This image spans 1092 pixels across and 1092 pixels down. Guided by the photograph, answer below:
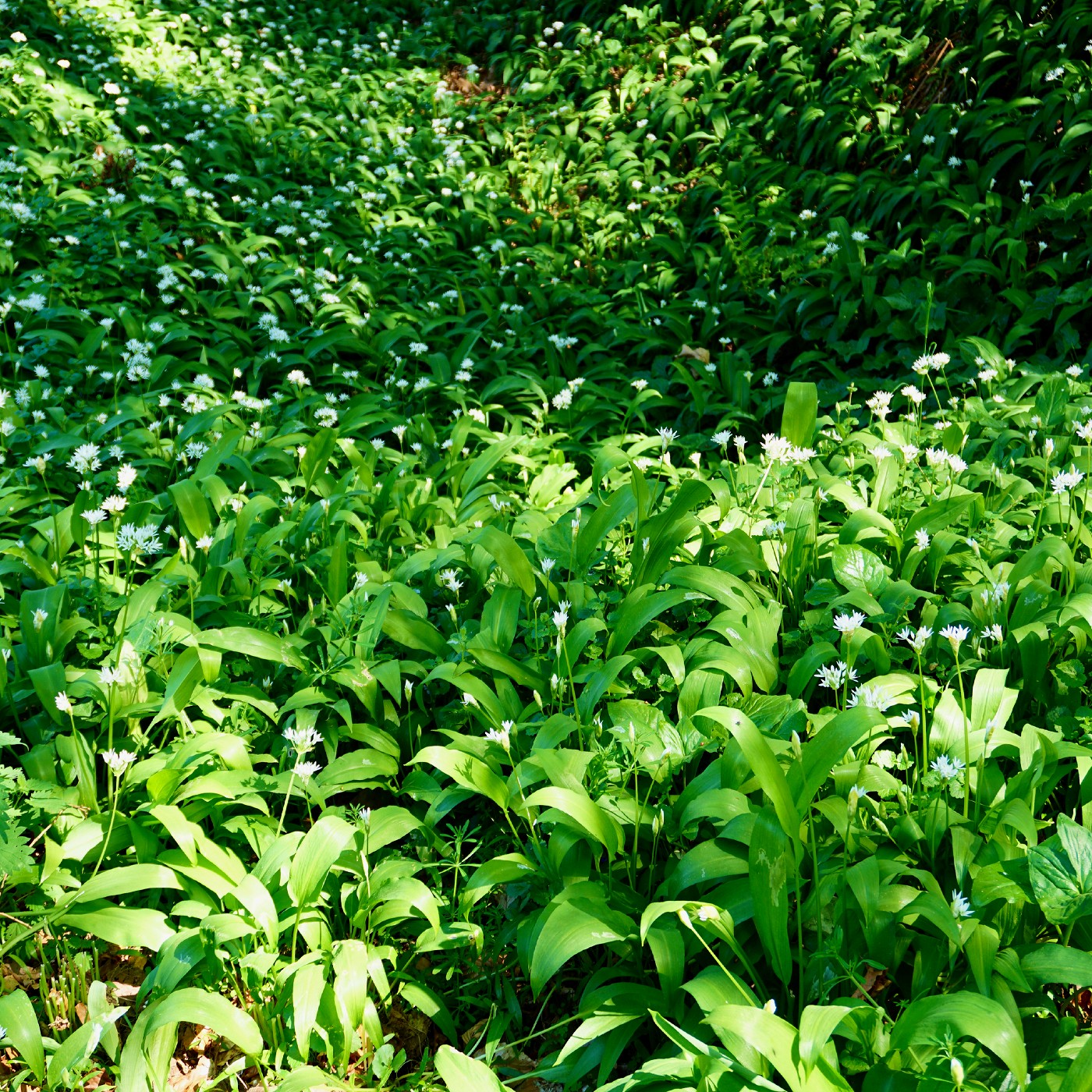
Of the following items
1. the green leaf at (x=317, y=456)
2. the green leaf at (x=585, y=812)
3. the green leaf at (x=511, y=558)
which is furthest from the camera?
the green leaf at (x=317, y=456)

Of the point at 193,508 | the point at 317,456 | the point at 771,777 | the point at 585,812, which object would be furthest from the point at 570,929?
the point at 317,456

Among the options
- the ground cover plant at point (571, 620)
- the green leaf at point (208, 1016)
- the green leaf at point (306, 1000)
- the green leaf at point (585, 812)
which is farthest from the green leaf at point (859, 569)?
the green leaf at point (208, 1016)

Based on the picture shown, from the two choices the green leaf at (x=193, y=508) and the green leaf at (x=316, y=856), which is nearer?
the green leaf at (x=316, y=856)

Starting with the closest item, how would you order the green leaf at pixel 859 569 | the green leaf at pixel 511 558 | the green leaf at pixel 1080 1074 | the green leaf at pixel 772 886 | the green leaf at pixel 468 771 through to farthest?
the green leaf at pixel 1080 1074
the green leaf at pixel 772 886
the green leaf at pixel 468 771
the green leaf at pixel 859 569
the green leaf at pixel 511 558

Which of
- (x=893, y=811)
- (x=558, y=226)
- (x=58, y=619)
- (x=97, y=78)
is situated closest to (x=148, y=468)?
(x=58, y=619)

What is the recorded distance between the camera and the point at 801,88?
6.29 metres

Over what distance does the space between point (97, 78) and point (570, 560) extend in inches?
263

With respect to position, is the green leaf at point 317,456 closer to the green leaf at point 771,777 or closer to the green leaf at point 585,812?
the green leaf at point 585,812

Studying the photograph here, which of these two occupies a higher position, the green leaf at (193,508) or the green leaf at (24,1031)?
the green leaf at (193,508)

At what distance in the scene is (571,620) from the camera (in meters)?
2.54

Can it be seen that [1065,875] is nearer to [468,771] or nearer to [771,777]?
[771,777]

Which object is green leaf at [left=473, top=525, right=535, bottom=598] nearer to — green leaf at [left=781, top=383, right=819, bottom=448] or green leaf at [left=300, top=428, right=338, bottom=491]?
green leaf at [left=300, top=428, right=338, bottom=491]

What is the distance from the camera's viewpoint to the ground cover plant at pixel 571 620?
162 cm

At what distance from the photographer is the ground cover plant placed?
1.62 metres
